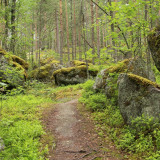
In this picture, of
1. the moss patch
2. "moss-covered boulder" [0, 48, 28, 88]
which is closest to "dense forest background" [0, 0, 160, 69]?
"moss-covered boulder" [0, 48, 28, 88]

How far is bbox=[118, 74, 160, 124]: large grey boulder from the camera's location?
483 cm

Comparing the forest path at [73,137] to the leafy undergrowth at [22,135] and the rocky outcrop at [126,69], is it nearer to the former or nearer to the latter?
the leafy undergrowth at [22,135]

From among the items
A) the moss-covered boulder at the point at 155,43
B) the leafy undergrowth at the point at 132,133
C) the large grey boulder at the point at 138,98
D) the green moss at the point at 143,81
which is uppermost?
the moss-covered boulder at the point at 155,43

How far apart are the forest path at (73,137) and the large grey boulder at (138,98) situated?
1.50 meters

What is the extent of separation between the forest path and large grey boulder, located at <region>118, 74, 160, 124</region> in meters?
1.50

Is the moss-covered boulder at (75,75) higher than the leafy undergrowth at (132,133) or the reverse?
higher

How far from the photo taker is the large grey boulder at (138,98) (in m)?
4.83

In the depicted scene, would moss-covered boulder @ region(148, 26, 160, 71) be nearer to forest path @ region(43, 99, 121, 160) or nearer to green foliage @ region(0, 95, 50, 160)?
forest path @ region(43, 99, 121, 160)

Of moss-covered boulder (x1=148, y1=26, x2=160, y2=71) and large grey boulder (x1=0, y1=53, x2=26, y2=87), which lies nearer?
moss-covered boulder (x1=148, y1=26, x2=160, y2=71)

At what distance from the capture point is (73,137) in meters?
5.68

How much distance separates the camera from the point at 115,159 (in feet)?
13.9

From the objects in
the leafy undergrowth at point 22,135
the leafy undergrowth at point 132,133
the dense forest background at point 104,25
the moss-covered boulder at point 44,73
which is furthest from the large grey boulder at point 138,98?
the moss-covered boulder at point 44,73

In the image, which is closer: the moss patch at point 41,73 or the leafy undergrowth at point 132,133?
the leafy undergrowth at point 132,133

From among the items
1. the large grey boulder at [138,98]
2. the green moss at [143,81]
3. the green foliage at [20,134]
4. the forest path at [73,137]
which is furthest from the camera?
the green moss at [143,81]
